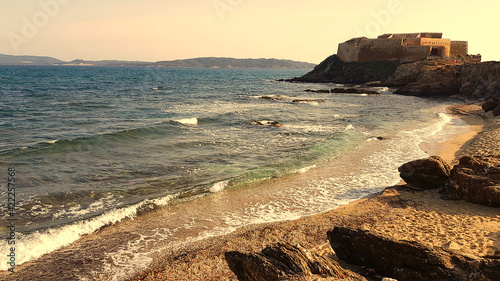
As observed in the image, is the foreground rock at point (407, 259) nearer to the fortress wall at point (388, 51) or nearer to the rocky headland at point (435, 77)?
the rocky headland at point (435, 77)

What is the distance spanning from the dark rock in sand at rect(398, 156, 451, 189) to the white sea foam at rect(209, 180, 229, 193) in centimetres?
612

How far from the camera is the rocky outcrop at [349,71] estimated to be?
74.4 metres

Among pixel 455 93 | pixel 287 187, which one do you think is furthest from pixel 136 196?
pixel 455 93

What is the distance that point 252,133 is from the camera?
22859mm

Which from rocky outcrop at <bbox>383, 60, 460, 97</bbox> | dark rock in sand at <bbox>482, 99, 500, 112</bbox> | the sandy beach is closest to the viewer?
the sandy beach

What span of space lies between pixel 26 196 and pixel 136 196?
3403 millimetres

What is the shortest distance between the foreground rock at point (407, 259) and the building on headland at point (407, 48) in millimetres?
70640

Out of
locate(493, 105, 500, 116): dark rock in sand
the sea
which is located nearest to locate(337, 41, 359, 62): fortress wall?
the sea

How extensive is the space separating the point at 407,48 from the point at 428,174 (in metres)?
67.8

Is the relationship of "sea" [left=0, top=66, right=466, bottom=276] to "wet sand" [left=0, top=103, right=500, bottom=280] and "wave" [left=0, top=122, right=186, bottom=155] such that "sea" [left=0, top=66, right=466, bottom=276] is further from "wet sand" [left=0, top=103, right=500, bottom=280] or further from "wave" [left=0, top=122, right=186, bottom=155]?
"wet sand" [left=0, top=103, right=500, bottom=280]

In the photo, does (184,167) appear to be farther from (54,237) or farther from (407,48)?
(407,48)

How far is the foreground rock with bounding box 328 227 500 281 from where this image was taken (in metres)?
4.96

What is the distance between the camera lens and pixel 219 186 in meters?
12.6

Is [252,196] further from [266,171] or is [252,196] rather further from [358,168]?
[358,168]
